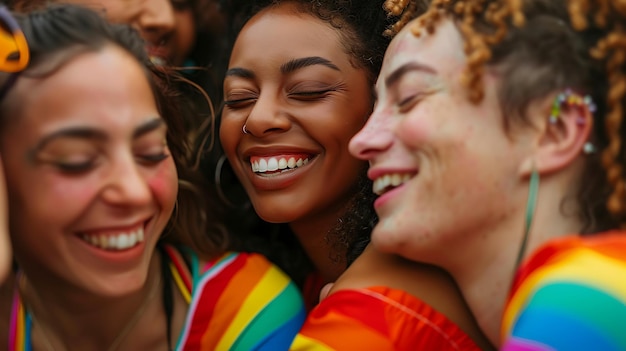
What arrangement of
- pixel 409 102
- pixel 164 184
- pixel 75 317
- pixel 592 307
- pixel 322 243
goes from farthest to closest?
pixel 322 243
pixel 75 317
pixel 164 184
pixel 409 102
pixel 592 307

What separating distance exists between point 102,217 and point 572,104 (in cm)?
111

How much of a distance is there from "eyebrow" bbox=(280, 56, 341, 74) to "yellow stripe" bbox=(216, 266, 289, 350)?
25.5 inches

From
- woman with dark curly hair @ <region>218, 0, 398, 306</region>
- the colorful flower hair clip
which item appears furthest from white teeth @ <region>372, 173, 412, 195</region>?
woman with dark curly hair @ <region>218, 0, 398, 306</region>

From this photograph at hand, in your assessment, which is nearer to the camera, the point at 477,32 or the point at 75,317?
the point at 477,32

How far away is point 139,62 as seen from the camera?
2078 mm

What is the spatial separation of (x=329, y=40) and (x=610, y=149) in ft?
3.69

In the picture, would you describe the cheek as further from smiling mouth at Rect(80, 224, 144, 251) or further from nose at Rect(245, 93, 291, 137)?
smiling mouth at Rect(80, 224, 144, 251)

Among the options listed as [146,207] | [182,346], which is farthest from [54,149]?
[182,346]

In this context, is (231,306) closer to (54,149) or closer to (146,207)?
(146,207)

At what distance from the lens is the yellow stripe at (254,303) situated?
2.23 metres

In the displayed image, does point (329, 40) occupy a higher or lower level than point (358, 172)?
higher

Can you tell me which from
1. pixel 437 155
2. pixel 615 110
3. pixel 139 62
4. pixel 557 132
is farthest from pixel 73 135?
pixel 615 110

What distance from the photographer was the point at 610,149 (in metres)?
1.69

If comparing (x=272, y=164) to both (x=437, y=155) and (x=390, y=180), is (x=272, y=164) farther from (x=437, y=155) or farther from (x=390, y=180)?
(x=437, y=155)
